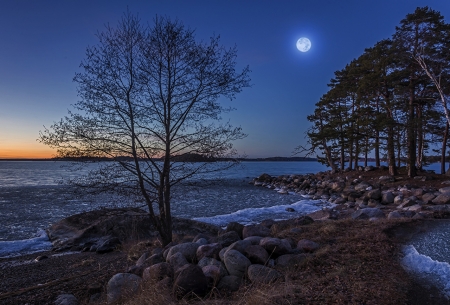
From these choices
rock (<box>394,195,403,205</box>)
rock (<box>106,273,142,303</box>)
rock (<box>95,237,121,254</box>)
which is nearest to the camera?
rock (<box>106,273,142,303</box>)

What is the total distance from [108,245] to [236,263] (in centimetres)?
646

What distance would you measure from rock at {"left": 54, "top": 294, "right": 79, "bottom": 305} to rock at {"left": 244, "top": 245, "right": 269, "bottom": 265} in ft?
9.77

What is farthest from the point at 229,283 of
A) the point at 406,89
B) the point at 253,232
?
the point at 406,89

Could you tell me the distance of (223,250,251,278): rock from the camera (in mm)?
4430

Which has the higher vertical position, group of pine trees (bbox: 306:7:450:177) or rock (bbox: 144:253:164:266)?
group of pine trees (bbox: 306:7:450:177)

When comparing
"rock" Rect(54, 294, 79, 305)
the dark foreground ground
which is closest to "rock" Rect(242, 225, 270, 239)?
the dark foreground ground

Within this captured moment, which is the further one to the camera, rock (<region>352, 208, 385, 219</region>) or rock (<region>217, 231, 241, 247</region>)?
rock (<region>352, 208, 385, 219</region>)

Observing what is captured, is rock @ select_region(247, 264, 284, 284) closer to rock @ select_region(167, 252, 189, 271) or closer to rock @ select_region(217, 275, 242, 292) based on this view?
rock @ select_region(217, 275, 242, 292)

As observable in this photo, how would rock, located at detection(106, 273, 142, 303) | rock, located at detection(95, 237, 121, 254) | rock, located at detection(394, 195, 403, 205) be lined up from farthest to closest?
rock, located at detection(394, 195, 403, 205), rock, located at detection(95, 237, 121, 254), rock, located at detection(106, 273, 142, 303)

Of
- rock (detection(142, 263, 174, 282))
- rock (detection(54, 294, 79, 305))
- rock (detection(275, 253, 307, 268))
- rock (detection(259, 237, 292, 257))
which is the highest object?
rock (detection(259, 237, 292, 257))

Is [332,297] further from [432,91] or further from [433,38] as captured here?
[432,91]

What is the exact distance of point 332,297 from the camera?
10.9 ft

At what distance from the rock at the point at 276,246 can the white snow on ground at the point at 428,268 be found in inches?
71.9

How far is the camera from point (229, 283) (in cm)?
416
